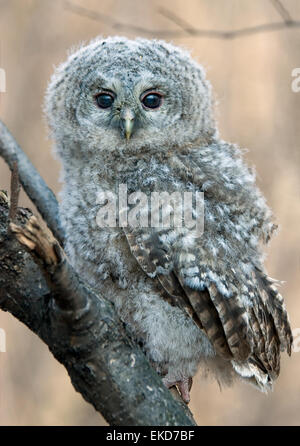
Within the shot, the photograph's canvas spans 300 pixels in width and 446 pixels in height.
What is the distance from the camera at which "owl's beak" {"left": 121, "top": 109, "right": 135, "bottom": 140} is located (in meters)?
2.03

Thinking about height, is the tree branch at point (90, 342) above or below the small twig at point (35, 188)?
below

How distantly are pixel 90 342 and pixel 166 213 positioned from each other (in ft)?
2.02

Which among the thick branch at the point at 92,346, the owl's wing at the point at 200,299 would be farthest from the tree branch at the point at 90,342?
the owl's wing at the point at 200,299

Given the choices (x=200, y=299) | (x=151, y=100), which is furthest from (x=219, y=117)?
(x=200, y=299)

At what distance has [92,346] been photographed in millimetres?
1378

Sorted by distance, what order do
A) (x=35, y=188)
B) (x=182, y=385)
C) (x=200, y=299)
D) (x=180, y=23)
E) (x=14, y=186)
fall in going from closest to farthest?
(x=14, y=186), (x=200, y=299), (x=182, y=385), (x=35, y=188), (x=180, y=23)

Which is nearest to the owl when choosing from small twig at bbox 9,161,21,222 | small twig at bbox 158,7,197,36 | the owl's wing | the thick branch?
the owl's wing

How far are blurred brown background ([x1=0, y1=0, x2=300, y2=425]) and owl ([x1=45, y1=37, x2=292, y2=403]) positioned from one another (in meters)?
1.42

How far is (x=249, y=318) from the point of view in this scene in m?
1.90

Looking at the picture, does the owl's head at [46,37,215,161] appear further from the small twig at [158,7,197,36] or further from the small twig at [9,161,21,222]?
the small twig at [9,161,21,222]

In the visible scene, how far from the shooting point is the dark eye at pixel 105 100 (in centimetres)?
212

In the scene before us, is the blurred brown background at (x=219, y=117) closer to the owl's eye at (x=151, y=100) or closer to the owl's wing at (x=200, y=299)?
the owl's eye at (x=151, y=100)

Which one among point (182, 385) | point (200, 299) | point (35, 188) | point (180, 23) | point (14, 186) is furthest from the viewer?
point (180, 23)

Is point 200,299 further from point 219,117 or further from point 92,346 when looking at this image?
point 219,117
